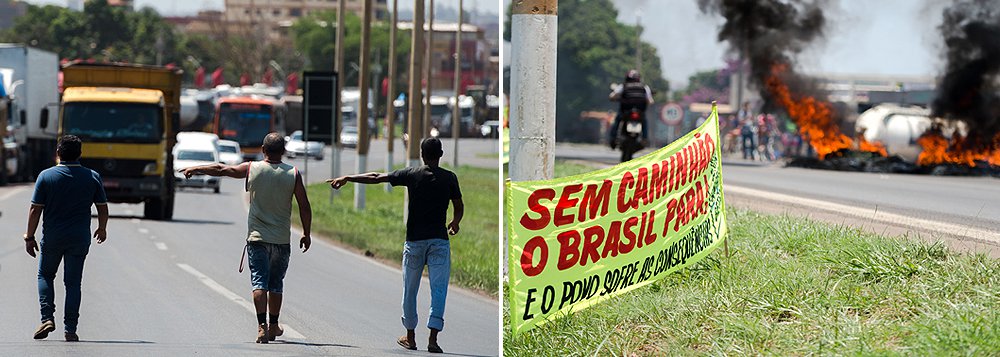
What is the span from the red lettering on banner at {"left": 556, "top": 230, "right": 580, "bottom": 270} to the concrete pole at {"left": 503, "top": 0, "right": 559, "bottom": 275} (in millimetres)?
1940

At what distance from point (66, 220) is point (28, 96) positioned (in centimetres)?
2923

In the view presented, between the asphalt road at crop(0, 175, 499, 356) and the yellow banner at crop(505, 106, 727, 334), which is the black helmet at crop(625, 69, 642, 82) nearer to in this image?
the asphalt road at crop(0, 175, 499, 356)

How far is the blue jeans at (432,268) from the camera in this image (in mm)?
9758

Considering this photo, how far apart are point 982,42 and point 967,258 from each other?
884 inches

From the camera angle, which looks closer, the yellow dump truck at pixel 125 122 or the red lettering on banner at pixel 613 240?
the red lettering on banner at pixel 613 240

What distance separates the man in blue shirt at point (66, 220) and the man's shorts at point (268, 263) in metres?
1.06

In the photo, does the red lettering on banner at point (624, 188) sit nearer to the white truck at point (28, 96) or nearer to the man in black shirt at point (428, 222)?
the man in black shirt at point (428, 222)

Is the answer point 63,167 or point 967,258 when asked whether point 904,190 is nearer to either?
point 967,258

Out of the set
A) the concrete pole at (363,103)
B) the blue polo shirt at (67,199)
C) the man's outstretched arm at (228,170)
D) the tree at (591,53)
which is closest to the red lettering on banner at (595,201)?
the man's outstretched arm at (228,170)

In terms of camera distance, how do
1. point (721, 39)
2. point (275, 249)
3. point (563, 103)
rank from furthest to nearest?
point (563, 103) < point (721, 39) < point (275, 249)

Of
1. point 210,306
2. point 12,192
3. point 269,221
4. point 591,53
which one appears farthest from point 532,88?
point 591,53

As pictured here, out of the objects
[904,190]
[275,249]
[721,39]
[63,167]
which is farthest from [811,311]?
[721,39]

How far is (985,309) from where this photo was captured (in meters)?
7.93

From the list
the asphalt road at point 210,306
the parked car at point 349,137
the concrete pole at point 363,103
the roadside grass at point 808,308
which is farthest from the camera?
the parked car at point 349,137
